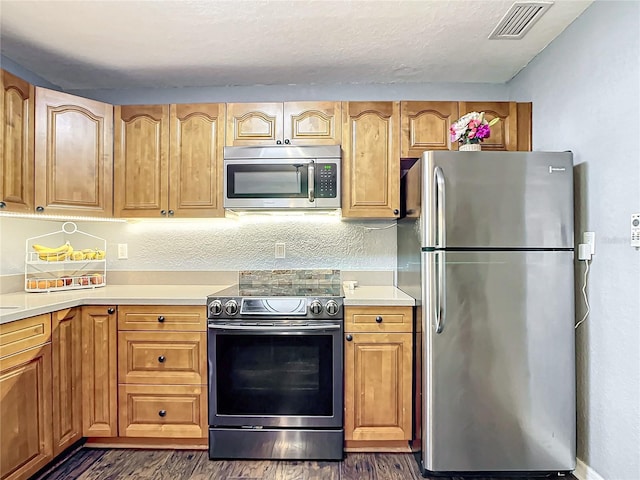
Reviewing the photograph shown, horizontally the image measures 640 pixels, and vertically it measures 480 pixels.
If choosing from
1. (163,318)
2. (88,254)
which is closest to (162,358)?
(163,318)

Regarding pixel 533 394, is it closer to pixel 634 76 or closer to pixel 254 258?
pixel 634 76

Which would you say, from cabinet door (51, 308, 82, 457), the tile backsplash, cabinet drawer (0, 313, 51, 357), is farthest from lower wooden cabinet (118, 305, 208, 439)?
the tile backsplash

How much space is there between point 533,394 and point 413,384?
1.96 feet

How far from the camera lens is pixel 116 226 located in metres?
2.88

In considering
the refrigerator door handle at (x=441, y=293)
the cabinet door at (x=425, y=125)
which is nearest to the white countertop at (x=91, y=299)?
the refrigerator door handle at (x=441, y=293)

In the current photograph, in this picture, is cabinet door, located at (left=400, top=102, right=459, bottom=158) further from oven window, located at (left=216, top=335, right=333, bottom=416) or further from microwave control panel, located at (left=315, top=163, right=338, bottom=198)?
oven window, located at (left=216, top=335, right=333, bottom=416)

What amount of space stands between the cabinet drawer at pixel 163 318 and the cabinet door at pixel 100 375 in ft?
0.25

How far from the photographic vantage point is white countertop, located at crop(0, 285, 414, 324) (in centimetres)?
193

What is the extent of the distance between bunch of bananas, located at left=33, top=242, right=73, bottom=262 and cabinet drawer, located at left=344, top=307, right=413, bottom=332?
1944 millimetres

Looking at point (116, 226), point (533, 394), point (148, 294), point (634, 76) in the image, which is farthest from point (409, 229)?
point (116, 226)

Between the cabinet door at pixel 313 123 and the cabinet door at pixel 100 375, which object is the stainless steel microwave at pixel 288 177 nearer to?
the cabinet door at pixel 313 123

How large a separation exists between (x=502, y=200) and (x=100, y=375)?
2419 mm

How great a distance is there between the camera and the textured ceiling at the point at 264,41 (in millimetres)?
1899

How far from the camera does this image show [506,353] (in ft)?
6.26
